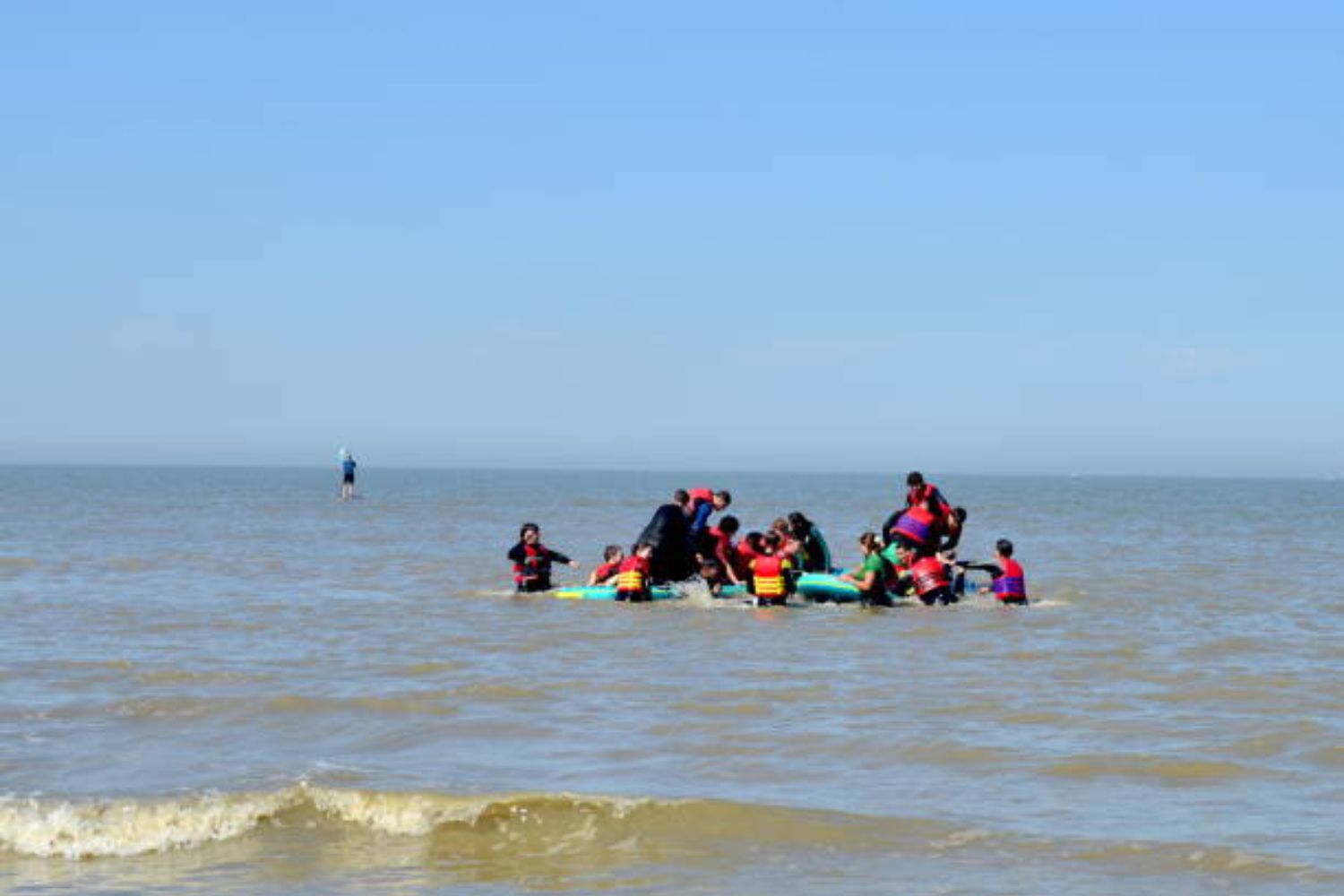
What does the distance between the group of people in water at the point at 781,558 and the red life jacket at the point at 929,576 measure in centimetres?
1

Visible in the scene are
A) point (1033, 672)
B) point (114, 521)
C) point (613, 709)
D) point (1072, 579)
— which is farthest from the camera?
point (114, 521)

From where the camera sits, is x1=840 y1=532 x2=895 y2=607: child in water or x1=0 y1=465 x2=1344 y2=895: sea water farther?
x1=840 y1=532 x2=895 y2=607: child in water

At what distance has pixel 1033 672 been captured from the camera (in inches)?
569

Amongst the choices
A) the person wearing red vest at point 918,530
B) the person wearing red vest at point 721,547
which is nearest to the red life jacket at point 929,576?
the person wearing red vest at point 918,530

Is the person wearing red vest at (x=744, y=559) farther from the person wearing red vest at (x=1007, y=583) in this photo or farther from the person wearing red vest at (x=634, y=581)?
the person wearing red vest at (x=1007, y=583)

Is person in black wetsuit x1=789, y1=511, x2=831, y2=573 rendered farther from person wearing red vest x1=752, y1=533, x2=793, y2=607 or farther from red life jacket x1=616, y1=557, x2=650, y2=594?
red life jacket x1=616, y1=557, x2=650, y2=594

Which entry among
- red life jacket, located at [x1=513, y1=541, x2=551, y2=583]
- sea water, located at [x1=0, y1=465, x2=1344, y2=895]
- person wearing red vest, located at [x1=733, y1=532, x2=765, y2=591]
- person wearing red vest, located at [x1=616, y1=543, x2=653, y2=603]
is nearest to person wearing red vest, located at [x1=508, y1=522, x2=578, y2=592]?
red life jacket, located at [x1=513, y1=541, x2=551, y2=583]

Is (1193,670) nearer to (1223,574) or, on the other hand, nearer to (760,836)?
(760,836)

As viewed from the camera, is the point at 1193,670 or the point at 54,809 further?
the point at 1193,670

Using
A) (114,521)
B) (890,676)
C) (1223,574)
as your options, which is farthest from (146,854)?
(114,521)

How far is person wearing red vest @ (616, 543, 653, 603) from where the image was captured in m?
20.3

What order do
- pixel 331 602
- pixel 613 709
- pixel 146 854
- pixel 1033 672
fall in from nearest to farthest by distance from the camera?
pixel 146 854, pixel 613 709, pixel 1033 672, pixel 331 602

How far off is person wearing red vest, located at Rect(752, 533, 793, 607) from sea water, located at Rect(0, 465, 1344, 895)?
381mm

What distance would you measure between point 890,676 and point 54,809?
736 cm
